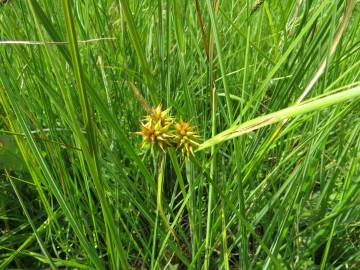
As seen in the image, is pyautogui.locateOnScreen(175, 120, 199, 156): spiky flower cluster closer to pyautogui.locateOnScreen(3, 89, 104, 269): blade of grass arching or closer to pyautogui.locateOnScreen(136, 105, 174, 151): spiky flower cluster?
pyautogui.locateOnScreen(136, 105, 174, 151): spiky flower cluster

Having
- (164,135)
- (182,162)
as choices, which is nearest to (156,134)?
(164,135)

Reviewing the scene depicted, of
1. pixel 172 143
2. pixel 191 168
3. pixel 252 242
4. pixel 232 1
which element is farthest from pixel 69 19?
pixel 232 1

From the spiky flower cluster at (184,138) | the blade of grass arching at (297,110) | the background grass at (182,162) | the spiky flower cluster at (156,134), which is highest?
the blade of grass arching at (297,110)

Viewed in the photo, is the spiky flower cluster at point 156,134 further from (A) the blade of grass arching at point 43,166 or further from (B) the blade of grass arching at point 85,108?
(A) the blade of grass arching at point 43,166

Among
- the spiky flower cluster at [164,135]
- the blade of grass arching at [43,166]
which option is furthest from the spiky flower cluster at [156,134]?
the blade of grass arching at [43,166]

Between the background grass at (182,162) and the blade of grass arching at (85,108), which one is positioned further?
the background grass at (182,162)

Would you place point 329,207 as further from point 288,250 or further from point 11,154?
point 11,154

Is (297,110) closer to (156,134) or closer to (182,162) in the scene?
(156,134)
